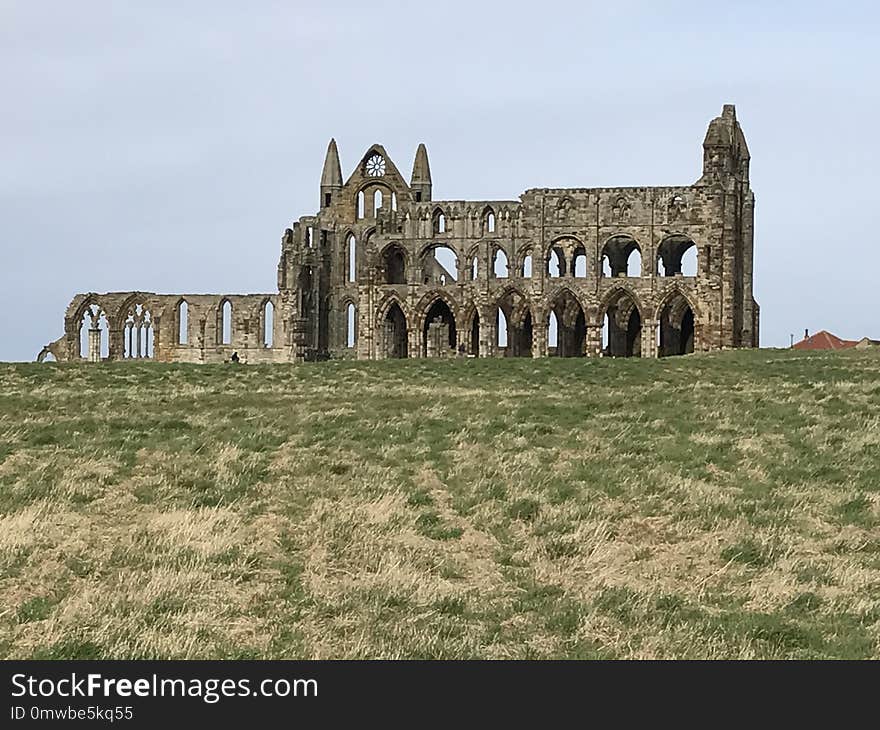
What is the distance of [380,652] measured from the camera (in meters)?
15.8

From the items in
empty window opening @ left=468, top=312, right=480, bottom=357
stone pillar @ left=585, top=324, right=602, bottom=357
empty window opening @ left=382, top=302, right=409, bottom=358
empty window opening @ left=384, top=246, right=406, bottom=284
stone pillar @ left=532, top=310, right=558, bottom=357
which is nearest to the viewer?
stone pillar @ left=585, top=324, right=602, bottom=357

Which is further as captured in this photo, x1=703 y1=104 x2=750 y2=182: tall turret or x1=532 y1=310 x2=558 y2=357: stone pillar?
x1=532 y1=310 x2=558 y2=357: stone pillar

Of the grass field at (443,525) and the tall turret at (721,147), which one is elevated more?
the tall turret at (721,147)

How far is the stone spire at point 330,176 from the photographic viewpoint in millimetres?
93000

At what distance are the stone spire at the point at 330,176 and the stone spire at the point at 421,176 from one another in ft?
15.5

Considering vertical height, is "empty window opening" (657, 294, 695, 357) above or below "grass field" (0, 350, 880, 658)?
above

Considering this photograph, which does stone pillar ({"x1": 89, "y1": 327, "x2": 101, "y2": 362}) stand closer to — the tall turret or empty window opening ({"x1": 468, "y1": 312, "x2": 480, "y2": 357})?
empty window opening ({"x1": 468, "y1": 312, "x2": 480, "y2": 357})

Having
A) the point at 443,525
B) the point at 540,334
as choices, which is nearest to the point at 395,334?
the point at 540,334

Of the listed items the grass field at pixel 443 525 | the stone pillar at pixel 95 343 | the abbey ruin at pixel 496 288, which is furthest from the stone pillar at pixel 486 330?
the grass field at pixel 443 525

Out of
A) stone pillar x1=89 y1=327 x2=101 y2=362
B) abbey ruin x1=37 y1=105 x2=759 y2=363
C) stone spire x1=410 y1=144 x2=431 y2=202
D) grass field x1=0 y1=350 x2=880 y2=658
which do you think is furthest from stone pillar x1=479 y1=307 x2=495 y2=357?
grass field x1=0 y1=350 x2=880 y2=658

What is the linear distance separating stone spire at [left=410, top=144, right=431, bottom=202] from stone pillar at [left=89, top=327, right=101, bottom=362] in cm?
2119

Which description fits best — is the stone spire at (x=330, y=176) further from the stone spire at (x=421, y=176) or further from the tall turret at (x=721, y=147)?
the tall turret at (x=721, y=147)

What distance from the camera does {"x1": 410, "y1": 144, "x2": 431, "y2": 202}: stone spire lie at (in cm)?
9269

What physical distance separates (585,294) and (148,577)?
60790 mm
